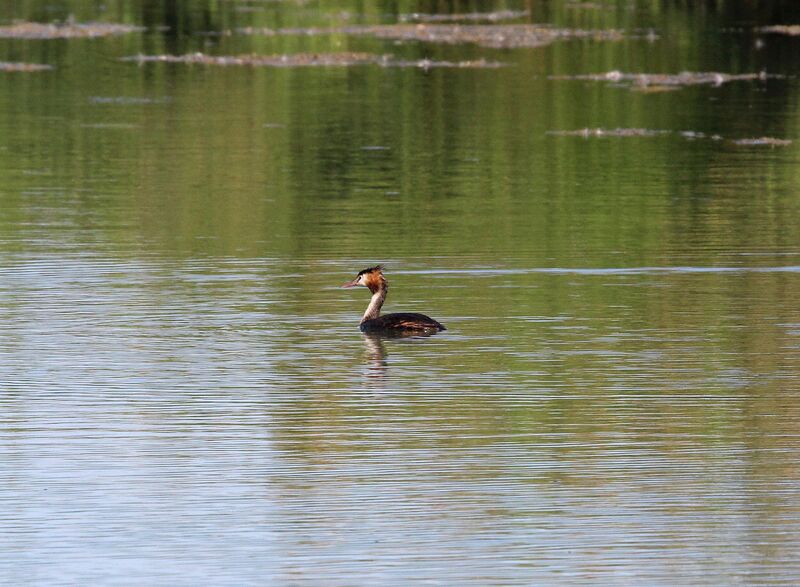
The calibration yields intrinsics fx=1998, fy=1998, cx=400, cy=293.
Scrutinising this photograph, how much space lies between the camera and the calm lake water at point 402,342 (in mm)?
9820

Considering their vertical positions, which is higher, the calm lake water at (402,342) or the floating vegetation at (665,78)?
the floating vegetation at (665,78)

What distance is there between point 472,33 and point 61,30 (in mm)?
10025

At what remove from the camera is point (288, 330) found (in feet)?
52.3

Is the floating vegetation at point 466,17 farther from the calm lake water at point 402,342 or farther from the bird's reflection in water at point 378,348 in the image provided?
the bird's reflection in water at point 378,348

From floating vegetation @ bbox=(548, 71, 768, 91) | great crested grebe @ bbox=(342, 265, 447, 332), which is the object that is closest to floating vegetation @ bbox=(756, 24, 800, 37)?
floating vegetation @ bbox=(548, 71, 768, 91)

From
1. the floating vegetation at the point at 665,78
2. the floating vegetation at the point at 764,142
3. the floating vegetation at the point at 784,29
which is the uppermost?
the floating vegetation at the point at 784,29

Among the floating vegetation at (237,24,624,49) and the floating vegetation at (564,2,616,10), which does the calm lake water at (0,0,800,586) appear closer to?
the floating vegetation at (237,24,624,49)

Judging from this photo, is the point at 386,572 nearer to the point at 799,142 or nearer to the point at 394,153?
the point at 394,153

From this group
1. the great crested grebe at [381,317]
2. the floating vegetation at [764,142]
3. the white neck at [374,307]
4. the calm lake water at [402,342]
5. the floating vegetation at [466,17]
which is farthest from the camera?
the floating vegetation at [466,17]

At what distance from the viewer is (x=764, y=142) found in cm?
3000

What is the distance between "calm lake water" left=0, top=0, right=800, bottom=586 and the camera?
9.82 m

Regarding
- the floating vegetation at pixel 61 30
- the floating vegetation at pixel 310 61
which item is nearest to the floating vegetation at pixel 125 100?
the floating vegetation at pixel 310 61

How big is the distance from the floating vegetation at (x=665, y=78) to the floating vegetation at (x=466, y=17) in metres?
12.5

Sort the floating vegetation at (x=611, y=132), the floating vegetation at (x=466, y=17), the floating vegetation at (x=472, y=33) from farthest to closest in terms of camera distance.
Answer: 1. the floating vegetation at (x=466, y=17)
2. the floating vegetation at (x=472, y=33)
3. the floating vegetation at (x=611, y=132)
